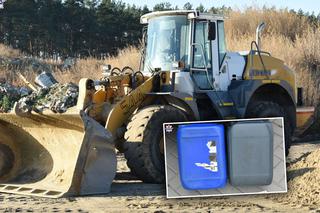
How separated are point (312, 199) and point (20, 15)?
3695 centimetres

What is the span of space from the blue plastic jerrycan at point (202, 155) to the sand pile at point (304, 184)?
151 cm

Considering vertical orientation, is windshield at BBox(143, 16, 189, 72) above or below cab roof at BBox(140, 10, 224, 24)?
below

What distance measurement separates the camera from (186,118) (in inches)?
347

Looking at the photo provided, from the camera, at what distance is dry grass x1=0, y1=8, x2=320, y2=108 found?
18156mm

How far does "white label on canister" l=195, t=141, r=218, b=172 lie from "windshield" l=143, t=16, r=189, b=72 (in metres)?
4.04

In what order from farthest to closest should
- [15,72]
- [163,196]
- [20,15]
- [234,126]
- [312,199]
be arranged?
[20,15] → [15,72] → [163,196] → [312,199] → [234,126]

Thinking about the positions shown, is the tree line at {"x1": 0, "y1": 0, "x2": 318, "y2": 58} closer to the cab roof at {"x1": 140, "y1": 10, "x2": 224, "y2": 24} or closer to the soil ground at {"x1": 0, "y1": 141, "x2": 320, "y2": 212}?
the cab roof at {"x1": 140, "y1": 10, "x2": 224, "y2": 24}

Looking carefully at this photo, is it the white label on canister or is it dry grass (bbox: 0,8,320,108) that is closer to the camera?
the white label on canister

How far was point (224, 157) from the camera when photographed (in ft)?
17.9

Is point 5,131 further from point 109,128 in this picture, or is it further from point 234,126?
point 234,126

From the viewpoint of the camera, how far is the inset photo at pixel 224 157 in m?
5.46

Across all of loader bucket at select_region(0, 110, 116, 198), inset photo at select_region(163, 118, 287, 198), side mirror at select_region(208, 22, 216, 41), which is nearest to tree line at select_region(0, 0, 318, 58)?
side mirror at select_region(208, 22, 216, 41)

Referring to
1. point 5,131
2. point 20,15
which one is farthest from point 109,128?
point 20,15

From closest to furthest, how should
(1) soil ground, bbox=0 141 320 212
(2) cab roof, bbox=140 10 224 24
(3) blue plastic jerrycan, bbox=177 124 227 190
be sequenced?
(3) blue plastic jerrycan, bbox=177 124 227 190, (1) soil ground, bbox=0 141 320 212, (2) cab roof, bbox=140 10 224 24
